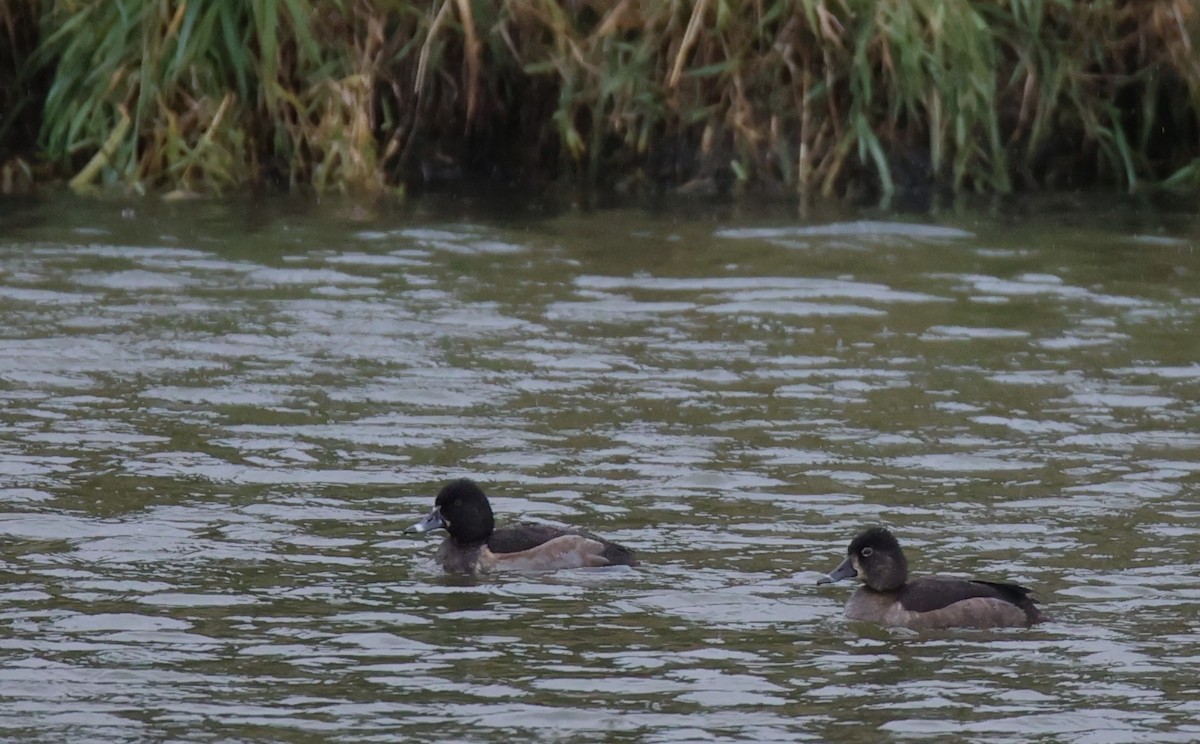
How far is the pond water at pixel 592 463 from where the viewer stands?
20.6 ft

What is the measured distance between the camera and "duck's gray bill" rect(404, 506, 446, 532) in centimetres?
777

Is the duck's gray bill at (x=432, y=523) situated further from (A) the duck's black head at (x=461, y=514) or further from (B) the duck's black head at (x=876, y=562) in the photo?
(B) the duck's black head at (x=876, y=562)

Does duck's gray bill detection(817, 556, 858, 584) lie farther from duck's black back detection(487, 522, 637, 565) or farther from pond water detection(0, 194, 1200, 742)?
duck's black back detection(487, 522, 637, 565)

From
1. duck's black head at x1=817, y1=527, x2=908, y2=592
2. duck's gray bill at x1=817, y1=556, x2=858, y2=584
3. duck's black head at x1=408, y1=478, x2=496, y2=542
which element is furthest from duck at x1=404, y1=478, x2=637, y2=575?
duck's black head at x1=817, y1=527, x2=908, y2=592

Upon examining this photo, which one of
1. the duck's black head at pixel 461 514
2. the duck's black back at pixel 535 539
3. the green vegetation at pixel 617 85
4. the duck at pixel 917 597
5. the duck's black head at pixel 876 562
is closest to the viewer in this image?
the duck at pixel 917 597

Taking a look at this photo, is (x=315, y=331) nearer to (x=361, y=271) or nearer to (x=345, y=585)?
(x=361, y=271)

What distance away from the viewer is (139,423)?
31.2 feet

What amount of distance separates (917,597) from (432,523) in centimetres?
164

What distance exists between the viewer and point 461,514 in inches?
304

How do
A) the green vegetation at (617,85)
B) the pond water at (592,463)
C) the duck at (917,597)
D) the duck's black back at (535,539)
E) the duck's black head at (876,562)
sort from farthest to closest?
the green vegetation at (617,85) → the duck's black back at (535,539) → the duck's black head at (876,562) → the duck at (917,597) → the pond water at (592,463)

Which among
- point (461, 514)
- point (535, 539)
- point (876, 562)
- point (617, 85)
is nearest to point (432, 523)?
point (461, 514)

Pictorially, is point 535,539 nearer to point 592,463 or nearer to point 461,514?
point 461,514

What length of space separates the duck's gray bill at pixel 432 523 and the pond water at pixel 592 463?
0.10 metres

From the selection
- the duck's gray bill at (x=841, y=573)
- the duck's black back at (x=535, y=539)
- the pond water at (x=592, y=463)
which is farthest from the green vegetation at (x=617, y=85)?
the duck's gray bill at (x=841, y=573)
